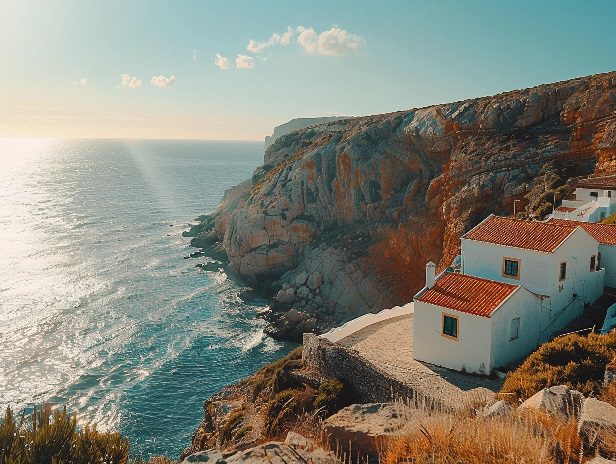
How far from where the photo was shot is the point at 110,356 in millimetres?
37281

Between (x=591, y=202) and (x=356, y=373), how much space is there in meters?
22.9

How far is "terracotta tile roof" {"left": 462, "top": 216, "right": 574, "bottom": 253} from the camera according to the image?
21.9m

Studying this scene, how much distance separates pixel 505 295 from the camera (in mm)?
20078

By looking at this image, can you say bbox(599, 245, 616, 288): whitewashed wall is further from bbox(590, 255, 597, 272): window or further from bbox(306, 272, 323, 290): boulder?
bbox(306, 272, 323, 290): boulder

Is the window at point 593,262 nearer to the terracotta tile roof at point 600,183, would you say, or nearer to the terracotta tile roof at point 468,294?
the terracotta tile roof at point 468,294

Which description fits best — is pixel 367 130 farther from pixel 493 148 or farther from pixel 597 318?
pixel 597 318

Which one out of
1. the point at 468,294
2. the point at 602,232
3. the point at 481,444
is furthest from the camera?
the point at 602,232

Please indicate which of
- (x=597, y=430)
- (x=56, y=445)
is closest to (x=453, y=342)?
(x=597, y=430)

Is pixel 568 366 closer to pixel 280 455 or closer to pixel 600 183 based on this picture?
pixel 280 455

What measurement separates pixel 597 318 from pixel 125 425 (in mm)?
25116

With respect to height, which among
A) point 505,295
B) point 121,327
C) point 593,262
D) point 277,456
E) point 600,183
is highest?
point 600,183

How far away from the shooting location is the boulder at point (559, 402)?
8992 millimetres

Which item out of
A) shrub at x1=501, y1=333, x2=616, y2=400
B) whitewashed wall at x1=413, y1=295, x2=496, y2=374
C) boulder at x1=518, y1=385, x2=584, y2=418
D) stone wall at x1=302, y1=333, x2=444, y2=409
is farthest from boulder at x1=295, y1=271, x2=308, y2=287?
boulder at x1=518, y1=385, x2=584, y2=418

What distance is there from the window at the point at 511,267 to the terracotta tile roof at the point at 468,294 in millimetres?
1883
